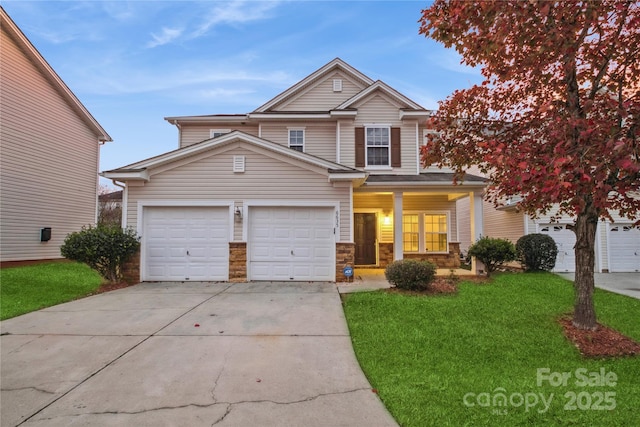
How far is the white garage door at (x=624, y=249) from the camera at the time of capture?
526 inches

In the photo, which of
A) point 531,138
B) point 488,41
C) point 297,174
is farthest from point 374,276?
point 488,41

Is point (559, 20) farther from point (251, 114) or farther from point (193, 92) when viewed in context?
point (193, 92)

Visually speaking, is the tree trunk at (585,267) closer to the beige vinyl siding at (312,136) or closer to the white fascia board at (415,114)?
the white fascia board at (415,114)

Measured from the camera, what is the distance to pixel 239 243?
10156 mm

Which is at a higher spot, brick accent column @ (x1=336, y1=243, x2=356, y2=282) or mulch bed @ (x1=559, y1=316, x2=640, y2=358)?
brick accent column @ (x1=336, y1=243, x2=356, y2=282)

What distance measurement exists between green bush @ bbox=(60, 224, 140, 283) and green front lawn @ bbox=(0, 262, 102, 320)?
677mm

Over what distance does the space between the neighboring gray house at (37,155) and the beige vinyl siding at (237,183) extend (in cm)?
605

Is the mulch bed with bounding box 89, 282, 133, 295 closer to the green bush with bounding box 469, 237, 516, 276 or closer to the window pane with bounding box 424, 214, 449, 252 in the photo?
the green bush with bounding box 469, 237, 516, 276

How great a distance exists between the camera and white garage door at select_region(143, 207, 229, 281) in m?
10.2

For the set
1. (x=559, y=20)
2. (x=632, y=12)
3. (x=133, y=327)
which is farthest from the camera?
(x=133, y=327)

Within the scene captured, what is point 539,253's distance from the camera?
1179 cm

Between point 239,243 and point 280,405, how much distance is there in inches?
284

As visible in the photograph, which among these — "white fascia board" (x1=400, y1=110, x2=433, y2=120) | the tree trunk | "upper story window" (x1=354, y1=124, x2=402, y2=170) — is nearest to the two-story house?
"upper story window" (x1=354, y1=124, x2=402, y2=170)

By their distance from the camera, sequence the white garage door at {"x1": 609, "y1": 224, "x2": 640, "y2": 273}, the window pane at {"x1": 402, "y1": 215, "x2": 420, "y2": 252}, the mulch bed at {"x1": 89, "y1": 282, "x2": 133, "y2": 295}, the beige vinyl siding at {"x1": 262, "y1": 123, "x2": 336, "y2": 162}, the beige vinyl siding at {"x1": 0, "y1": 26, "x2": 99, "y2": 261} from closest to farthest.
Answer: the mulch bed at {"x1": 89, "y1": 282, "x2": 133, "y2": 295}
the beige vinyl siding at {"x1": 0, "y1": 26, "x2": 99, "y2": 261}
the white garage door at {"x1": 609, "y1": 224, "x2": 640, "y2": 273}
the beige vinyl siding at {"x1": 262, "y1": 123, "x2": 336, "y2": 162}
the window pane at {"x1": 402, "y1": 215, "x2": 420, "y2": 252}
